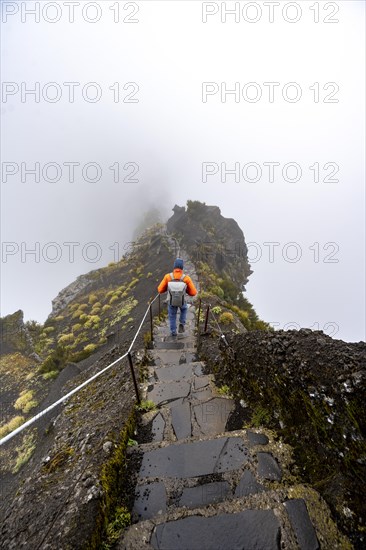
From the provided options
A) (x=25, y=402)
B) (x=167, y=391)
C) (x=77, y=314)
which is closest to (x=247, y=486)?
(x=167, y=391)

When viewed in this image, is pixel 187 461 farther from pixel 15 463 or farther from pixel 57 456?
pixel 15 463

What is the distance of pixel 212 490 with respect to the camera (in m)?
3.65

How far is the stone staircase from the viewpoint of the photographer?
9.82ft

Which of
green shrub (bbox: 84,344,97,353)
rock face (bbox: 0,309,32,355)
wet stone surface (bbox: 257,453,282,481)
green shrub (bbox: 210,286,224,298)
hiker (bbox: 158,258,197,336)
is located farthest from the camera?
rock face (bbox: 0,309,32,355)

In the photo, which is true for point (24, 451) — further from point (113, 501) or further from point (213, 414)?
point (113, 501)

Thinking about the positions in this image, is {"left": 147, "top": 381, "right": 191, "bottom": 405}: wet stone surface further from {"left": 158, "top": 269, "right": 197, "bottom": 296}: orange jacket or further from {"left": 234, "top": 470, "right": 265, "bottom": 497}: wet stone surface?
{"left": 158, "top": 269, "right": 197, "bottom": 296}: orange jacket

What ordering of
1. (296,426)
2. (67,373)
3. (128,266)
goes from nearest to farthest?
(296,426)
(67,373)
(128,266)

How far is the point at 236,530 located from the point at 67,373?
14030 mm

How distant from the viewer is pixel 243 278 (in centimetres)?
3772

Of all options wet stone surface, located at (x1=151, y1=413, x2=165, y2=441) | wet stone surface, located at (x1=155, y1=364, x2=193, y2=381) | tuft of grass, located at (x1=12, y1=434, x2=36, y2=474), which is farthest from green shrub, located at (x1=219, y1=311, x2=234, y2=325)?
tuft of grass, located at (x1=12, y1=434, x2=36, y2=474)

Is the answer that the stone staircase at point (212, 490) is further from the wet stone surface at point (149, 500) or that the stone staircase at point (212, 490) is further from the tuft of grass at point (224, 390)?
the tuft of grass at point (224, 390)

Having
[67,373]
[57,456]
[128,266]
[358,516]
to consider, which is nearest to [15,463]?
[67,373]

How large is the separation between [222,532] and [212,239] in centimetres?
3424

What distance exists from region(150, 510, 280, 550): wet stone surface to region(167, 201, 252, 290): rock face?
26220 mm
